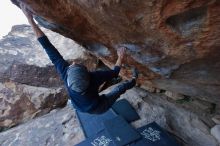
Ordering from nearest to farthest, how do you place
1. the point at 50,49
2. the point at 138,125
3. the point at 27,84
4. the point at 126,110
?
1. the point at 50,49
2. the point at 138,125
3. the point at 126,110
4. the point at 27,84

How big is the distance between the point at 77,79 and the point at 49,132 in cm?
231

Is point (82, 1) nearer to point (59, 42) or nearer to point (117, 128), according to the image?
point (117, 128)

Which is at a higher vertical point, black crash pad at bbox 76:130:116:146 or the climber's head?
the climber's head

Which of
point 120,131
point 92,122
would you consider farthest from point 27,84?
point 120,131

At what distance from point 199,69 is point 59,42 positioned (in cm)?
425

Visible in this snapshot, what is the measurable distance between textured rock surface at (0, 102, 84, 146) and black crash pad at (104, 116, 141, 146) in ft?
1.75

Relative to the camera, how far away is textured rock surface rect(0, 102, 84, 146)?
4.28m

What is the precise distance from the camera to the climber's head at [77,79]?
2619 millimetres

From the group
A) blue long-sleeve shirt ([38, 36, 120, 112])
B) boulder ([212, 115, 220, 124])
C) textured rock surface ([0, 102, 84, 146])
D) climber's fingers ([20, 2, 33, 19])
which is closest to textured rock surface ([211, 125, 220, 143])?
boulder ([212, 115, 220, 124])

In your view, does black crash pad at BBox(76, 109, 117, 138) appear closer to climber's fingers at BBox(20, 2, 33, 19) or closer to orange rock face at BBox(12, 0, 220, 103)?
orange rock face at BBox(12, 0, 220, 103)

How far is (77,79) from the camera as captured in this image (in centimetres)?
262

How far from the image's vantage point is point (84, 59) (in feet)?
19.3

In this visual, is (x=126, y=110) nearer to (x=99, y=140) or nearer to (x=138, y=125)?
(x=138, y=125)

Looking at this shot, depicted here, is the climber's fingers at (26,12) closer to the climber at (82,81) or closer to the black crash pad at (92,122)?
the climber at (82,81)
